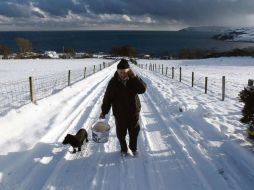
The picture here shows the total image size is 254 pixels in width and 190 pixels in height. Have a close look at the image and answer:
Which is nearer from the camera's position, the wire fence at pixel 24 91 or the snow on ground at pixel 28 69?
the wire fence at pixel 24 91

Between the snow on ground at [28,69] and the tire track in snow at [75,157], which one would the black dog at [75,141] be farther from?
the snow on ground at [28,69]

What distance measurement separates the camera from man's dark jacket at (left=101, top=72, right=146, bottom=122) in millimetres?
6172

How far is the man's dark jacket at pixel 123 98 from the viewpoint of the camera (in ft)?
20.2

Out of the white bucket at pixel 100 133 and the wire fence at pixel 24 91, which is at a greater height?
the white bucket at pixel 100 133

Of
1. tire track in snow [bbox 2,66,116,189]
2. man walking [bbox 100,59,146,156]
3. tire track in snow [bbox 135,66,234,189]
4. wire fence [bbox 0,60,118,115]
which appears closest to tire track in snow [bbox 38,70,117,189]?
tire track in snow [bbox 2,66,116,189]

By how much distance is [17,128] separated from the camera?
888cm

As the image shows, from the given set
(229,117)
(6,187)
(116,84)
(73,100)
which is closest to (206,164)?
(116,84)

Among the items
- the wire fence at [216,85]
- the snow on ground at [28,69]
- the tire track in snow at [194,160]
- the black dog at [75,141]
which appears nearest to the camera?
the tire track in snow at [194,160]

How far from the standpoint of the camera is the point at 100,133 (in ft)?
22.7

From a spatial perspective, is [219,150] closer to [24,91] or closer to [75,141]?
[75,141]

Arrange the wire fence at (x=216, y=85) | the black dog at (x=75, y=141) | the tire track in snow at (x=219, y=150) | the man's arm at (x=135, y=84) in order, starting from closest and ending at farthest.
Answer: the tire track in snow at (x=219, y=150) < the man's arm at (x=135, y=84) < the black dog at (x=75, y=141) < the wire fence at (x=216, y=85)

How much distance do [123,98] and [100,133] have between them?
103 centimetres

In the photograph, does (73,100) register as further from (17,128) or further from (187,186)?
(187,186)

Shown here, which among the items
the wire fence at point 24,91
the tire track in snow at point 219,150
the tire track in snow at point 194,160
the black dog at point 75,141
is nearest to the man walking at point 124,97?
the black dog at point 75,141
